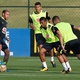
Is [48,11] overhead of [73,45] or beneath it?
overhead

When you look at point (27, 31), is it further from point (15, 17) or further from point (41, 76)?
point (15, 17)

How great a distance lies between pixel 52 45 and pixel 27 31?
7.53 m

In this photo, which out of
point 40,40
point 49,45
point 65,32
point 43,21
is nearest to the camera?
point 65,32

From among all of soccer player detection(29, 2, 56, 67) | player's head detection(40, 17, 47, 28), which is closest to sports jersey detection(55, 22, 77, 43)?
player's head detection(40, 17, 47, 28)

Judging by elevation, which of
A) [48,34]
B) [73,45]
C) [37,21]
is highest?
[37,21]

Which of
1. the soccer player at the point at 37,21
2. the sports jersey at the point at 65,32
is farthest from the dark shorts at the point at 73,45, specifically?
the soccer player at the point at 37,21

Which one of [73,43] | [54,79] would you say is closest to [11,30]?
[73,43]

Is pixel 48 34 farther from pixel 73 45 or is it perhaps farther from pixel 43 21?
pixel 73 45

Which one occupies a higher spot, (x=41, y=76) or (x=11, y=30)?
(x=11, y=30)

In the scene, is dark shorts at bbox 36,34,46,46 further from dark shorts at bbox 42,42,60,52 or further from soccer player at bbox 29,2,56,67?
dark shorts at bbox 42,42,60,52

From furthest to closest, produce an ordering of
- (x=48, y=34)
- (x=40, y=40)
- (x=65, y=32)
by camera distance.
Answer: (x=40, y=40)
(x=48, y=34)
(x=65, y=32)

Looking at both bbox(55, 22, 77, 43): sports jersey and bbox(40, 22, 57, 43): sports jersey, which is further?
bbox(40, 22, 57, 43): sports jersey

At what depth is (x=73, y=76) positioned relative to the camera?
15.3 metres

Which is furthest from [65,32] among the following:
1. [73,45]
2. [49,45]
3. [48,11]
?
[48,11]
